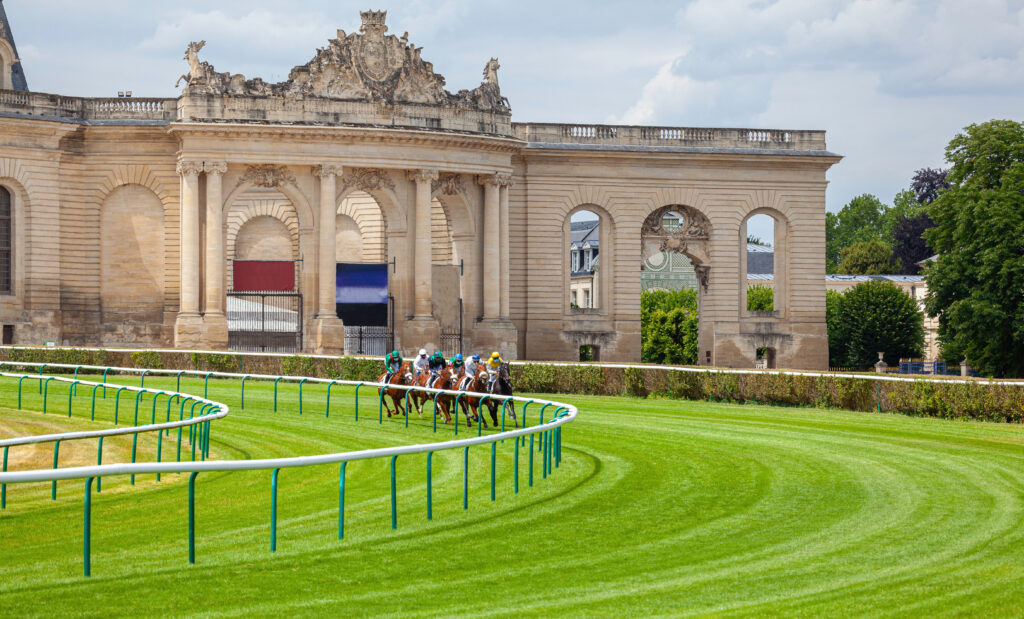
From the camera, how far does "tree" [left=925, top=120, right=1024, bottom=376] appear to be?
176ft

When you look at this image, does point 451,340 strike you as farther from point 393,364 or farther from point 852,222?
point 852,222

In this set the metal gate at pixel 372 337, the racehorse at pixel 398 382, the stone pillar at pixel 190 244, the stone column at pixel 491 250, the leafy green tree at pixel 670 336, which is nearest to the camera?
the racehorse at pixel 398 382

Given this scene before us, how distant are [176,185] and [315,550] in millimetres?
46600

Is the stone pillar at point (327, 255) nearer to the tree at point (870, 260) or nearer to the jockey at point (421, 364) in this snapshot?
the jockey at point (421, 364)

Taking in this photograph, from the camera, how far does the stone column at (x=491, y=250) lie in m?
61.5

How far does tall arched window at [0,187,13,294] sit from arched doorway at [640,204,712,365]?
2799 cm

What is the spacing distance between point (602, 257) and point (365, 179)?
1267 cm

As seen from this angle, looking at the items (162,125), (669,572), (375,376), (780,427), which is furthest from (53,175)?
(669,572)

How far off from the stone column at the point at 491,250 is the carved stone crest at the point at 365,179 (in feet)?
14.8

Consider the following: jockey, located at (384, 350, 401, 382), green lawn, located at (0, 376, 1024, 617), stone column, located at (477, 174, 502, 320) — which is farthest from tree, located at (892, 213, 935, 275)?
green lawn, located at (0, 376, 1024, 617)

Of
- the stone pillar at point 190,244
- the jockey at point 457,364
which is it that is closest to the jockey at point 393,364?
the jockey at point 457,364

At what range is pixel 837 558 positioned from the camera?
50.4ft

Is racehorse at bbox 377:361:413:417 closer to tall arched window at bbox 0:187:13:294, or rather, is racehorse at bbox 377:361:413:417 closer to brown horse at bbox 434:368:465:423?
brown horse at bbox 434:368:465:423

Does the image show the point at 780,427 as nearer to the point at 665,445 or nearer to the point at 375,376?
the point at 665,445
